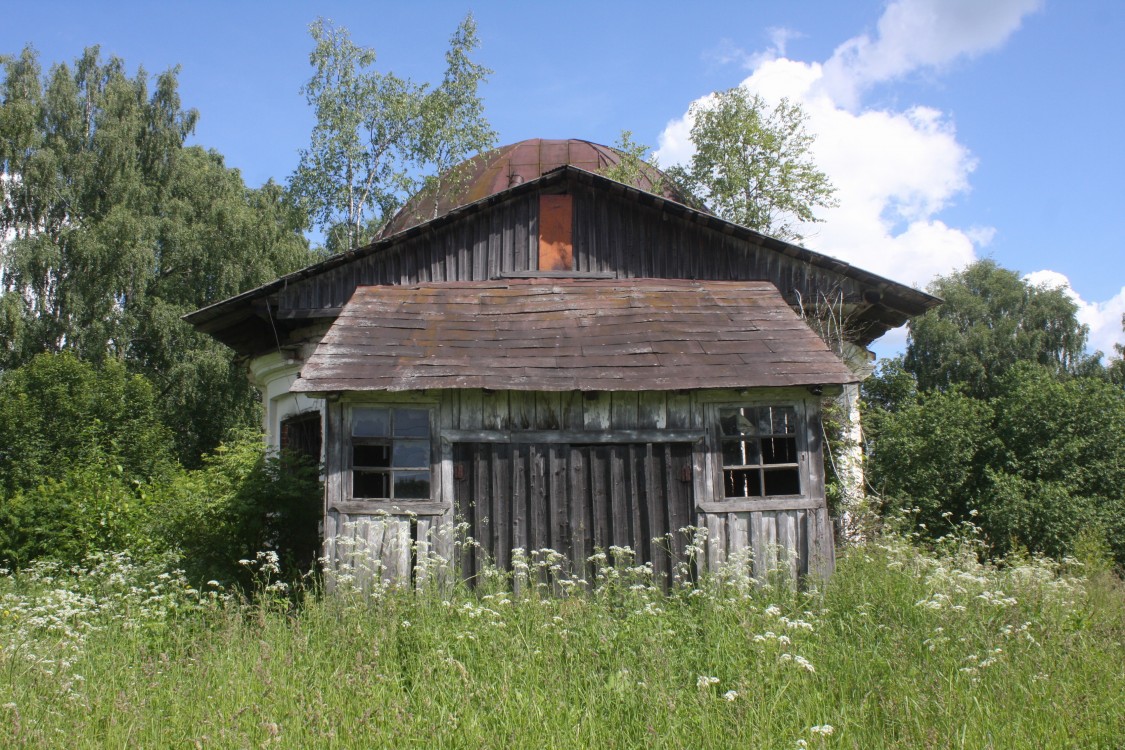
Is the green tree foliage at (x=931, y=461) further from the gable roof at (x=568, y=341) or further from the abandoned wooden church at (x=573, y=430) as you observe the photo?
the abandoned wooden church at (x=573, y=430)

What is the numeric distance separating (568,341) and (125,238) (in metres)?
19.8

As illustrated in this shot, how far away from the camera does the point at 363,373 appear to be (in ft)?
28.7

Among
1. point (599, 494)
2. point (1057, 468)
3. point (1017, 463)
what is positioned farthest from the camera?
point (1017, 463)

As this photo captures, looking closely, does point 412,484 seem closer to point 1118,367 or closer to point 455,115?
point 455,115

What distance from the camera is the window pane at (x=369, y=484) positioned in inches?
358

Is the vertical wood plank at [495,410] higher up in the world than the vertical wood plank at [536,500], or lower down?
higher up

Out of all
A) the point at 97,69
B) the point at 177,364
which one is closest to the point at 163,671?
the point at 177,364

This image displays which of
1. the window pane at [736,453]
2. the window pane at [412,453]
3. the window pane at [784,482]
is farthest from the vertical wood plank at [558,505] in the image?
the window pane at [784,482]

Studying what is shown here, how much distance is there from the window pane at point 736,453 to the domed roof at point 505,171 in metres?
9.45

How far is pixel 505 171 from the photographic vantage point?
59.9 feet

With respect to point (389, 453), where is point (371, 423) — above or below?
above

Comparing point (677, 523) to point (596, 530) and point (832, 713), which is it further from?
point (832, 713)

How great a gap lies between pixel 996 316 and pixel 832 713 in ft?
122

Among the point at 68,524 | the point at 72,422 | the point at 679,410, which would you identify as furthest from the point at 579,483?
the point at 72,422
